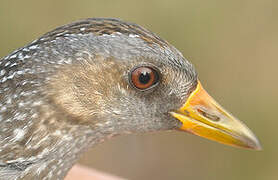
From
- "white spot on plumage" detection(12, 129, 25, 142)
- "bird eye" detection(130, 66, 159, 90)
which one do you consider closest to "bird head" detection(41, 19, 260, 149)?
"bird eye" detection(130, 66, 159, 90)

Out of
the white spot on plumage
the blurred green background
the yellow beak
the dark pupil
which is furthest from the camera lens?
the blurred green background

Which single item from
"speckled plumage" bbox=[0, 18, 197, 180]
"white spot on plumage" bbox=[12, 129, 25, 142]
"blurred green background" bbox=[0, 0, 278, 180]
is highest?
"blurred green background" bbox=[0, 0, 278, 180]

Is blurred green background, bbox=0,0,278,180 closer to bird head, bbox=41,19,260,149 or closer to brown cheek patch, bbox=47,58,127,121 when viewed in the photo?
bird head, bbox=41,19,260,149

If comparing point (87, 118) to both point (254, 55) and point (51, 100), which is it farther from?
point (254, 55)

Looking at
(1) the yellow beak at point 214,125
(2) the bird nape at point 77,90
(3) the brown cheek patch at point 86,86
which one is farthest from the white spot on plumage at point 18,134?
(1) the yellow beak at point 214,125

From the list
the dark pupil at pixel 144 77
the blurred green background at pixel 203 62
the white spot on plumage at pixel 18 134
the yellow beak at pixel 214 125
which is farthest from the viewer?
the blurred green background at pixel 203 62

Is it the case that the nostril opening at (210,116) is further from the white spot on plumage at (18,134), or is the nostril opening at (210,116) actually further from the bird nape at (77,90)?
the white spot on plumage at (18,134)
